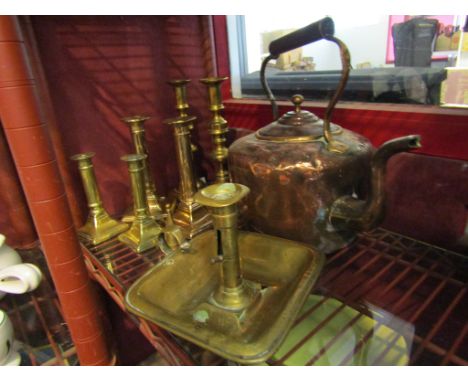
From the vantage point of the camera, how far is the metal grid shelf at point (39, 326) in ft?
2.09

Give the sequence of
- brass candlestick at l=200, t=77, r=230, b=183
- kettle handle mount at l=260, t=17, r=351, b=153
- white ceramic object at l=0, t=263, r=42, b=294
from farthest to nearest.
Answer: brass candlestick at l=200, t=77, r=230, b=183 → white ceramic object at l=0, t=263, r=42, b=294 → kettle handle mount at l=260, t=17, r=351, b=153

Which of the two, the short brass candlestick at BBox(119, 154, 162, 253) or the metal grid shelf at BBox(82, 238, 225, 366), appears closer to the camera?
the metal grid shelf at BBox(82, 238, 225, 366)

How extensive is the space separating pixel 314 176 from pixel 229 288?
193 millimetres

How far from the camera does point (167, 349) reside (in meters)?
0.42

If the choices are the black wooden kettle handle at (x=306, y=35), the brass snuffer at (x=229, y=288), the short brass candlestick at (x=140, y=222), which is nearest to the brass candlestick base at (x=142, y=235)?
the short brass candlestick at (x=140, y=222)

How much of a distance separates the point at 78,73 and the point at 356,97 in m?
0.56

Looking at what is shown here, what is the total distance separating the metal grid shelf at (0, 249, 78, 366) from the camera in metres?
0.64

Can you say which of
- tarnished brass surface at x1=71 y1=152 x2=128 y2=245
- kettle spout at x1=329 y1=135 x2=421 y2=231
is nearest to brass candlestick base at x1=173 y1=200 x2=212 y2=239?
tarnished brass surface at x1=71 y1=152 x2=128 y2=245

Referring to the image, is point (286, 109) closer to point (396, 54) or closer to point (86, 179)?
point (396, 54)

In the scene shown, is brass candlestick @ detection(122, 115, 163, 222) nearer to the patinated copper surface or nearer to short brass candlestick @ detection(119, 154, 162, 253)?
short brass candlestick @ detection(119, 154, 162, 253)

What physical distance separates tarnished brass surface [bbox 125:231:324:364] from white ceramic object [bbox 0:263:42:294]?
0.87ft

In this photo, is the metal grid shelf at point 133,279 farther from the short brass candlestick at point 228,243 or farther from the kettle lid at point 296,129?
the kettle lid at point 296,129

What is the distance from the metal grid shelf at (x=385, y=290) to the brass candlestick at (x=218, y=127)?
237 millimetres

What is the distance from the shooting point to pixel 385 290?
0.48 metres
